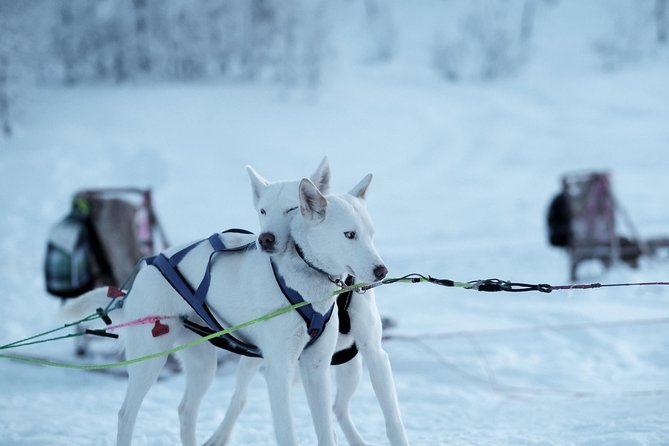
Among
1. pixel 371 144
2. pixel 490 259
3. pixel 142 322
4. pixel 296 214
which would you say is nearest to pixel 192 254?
pixel 142 322

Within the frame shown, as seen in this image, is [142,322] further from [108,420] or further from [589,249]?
[589,249]

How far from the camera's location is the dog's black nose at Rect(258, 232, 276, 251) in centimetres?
272

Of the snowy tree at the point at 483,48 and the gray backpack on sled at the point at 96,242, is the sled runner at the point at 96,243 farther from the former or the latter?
the snowy tree at the point at 483,48

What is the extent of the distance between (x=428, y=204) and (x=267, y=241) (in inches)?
644

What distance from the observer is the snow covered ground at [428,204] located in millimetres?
4820

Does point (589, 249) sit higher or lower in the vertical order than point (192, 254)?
lower

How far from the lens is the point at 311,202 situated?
2645 millimetres

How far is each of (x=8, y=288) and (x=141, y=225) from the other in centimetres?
410

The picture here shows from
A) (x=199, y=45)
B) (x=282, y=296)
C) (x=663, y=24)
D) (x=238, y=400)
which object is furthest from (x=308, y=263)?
(x=663, y=24)

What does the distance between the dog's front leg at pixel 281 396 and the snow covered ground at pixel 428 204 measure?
1352mm

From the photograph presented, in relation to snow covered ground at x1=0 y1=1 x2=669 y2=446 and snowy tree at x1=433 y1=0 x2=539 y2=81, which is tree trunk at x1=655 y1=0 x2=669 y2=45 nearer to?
snow covered ground at x1=0 y1=1 x2=669 y2=446

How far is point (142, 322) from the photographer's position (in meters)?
3.11

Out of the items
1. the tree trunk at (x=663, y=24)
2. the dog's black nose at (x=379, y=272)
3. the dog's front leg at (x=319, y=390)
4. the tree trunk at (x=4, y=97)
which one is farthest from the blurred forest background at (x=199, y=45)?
the dog's black nose at (x=379, y=272)

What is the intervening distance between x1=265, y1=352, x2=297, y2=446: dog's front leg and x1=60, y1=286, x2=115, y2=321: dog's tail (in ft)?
4.27
